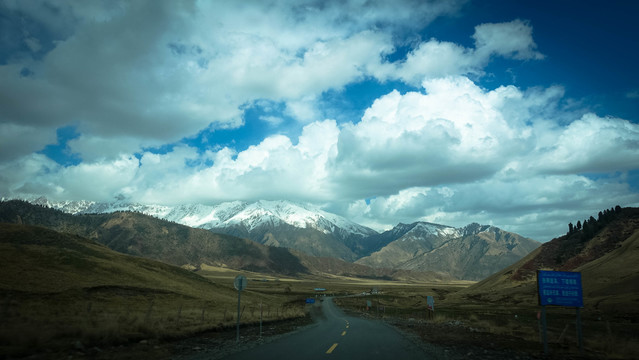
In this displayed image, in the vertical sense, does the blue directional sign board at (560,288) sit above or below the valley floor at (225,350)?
above

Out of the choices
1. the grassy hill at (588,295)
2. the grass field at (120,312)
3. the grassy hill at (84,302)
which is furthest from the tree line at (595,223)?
the grassy hill at (84,302)

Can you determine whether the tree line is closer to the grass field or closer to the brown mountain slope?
the brown mountain slope

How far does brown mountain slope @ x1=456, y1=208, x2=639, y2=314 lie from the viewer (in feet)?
222

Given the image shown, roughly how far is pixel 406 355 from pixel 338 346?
3.70 m

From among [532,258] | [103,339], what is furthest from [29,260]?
[532,258]

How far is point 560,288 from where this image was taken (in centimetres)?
1705

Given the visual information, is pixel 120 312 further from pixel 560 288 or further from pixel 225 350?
pixel 560 288

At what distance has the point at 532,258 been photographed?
143750 mm

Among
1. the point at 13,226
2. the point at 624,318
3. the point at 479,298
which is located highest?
the point at 13,226

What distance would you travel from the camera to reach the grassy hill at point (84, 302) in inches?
676

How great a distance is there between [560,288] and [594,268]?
9831 centimetres

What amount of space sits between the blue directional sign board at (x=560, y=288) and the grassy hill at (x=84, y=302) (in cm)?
1957

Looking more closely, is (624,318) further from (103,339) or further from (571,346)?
(103,339)

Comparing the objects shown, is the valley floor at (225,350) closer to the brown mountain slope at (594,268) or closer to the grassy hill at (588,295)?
the grassy hill at (588,295)
